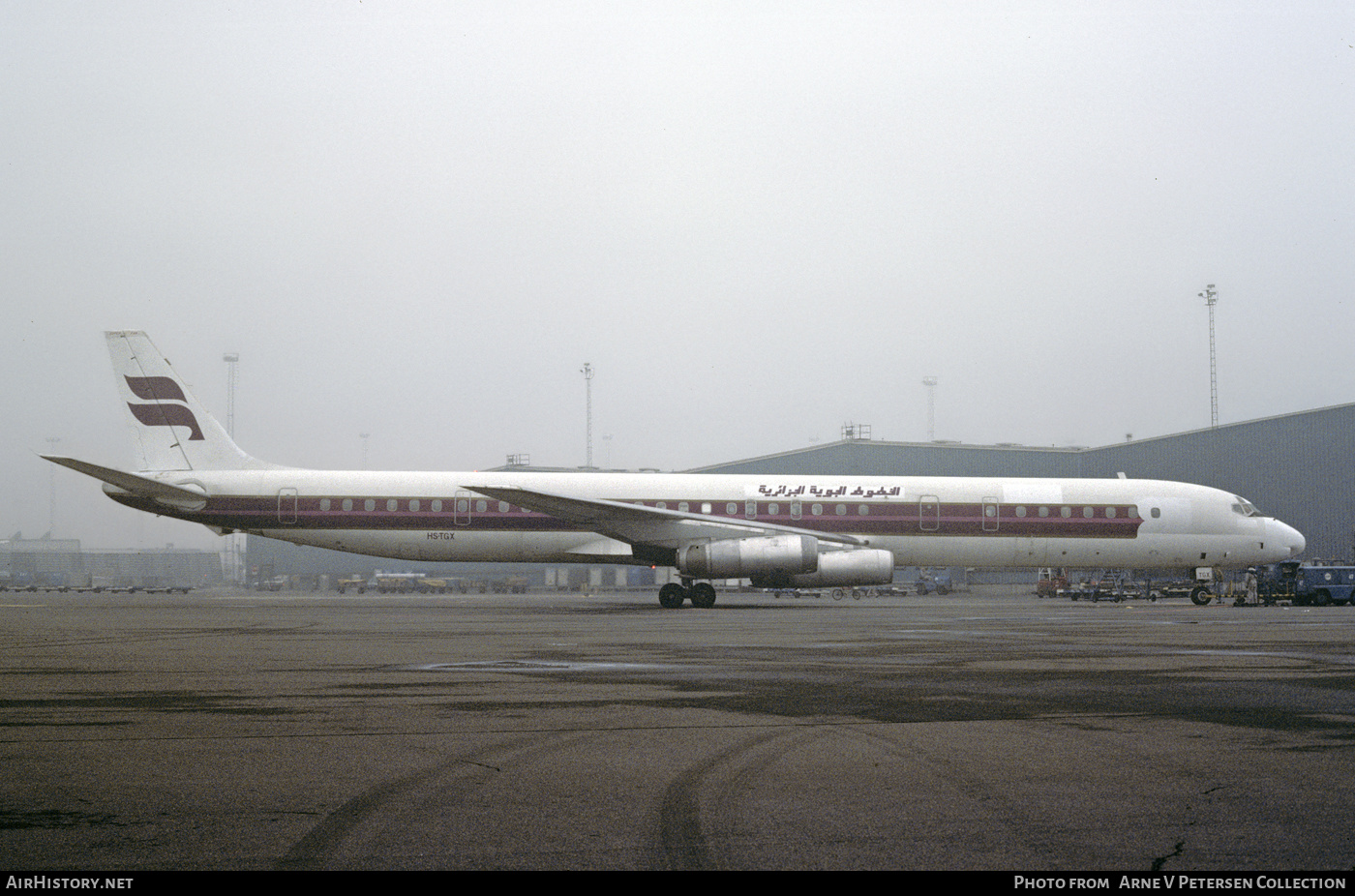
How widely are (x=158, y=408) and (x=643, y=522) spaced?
14.5 meters

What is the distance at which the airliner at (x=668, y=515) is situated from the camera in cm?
2872

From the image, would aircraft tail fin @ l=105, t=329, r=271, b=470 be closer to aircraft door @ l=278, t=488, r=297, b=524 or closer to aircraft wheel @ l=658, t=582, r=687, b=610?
aircraft door @ l=278, t=488, r=297, b=524

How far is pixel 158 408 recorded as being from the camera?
30.7 meters

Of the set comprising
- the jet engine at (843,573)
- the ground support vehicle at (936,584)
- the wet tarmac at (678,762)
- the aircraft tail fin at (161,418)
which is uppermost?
the aircraft tail fin at (161,418)

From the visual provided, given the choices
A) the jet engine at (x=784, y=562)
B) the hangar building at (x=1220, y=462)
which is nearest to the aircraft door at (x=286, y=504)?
the jet engine at (x=784, y=562)

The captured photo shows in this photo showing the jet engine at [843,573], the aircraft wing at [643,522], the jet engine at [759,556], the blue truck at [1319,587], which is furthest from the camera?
the blue truck at [1319,587]

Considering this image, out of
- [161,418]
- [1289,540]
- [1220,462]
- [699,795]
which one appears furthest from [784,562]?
[1220,462]

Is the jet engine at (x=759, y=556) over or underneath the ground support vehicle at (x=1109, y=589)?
over

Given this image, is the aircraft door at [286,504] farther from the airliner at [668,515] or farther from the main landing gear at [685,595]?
the main landing gear at [685,595]

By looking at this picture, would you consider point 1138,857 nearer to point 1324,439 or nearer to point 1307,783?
point 1307,783

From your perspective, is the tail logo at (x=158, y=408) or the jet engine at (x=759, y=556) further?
the tail logo at (x=158, y=408)

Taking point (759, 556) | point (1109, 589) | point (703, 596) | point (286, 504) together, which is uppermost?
point (286, 504)

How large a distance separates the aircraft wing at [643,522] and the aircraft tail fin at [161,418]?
329 inches

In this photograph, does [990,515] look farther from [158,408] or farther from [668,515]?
[158,408]
